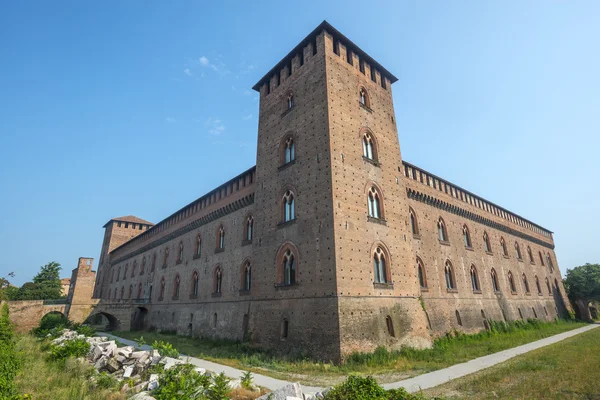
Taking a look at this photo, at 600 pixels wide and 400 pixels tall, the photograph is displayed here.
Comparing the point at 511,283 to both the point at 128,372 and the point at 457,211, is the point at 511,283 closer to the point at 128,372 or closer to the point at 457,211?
the point at 457,211

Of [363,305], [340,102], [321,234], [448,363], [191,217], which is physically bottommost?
[448,363]

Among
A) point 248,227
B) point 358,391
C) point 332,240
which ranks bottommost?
point 358,391

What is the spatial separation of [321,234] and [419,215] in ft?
31.1

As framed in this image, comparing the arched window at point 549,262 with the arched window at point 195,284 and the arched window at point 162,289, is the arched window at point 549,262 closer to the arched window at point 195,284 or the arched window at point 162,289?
the arched window at point 195,284

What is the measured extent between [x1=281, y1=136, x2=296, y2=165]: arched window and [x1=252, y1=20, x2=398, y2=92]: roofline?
5.08m

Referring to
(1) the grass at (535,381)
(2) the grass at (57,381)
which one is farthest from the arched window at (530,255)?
(2) the grass at (57,381)

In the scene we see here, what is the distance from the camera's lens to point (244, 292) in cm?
1769

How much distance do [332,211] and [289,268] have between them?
3.44 meters

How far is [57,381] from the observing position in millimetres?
9508

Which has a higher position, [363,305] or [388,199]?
[388,199]

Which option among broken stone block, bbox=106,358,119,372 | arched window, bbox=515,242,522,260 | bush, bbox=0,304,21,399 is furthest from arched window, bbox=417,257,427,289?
bush, bbox=0,304,21,399

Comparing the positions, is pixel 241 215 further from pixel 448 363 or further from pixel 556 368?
pixel 556 368

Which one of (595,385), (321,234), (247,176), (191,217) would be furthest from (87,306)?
(595,385)

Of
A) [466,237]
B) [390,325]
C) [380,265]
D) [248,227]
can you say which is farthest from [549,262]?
[248,227]
